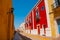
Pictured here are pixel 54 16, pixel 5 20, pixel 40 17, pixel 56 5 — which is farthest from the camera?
pixel 40 17

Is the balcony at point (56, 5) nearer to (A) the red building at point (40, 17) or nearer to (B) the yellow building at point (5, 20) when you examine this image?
(A) the red building at point (40, 17)

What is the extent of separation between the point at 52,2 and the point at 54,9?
1528 millimetres

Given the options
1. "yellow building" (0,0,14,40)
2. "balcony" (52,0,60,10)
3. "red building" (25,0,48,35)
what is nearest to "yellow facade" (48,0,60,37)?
"balcony" (52,0,60,10)

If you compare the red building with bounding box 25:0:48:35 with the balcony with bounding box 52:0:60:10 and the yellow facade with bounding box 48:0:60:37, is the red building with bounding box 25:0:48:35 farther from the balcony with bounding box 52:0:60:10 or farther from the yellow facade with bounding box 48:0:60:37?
the balcony with bounding box 52:0:60:10

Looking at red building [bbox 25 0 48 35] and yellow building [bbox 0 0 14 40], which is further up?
red building [bbox 25 0 48 35]

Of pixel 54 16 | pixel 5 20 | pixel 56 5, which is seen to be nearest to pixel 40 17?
pixel 54 16

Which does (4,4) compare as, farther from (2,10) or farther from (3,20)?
(3,20)

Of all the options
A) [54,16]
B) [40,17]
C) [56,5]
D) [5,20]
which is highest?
[56,5]

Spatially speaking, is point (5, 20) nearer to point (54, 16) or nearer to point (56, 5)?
point (56, 5)

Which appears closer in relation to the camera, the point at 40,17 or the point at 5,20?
the point at 5,20

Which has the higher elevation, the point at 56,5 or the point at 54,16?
the point at 56,5

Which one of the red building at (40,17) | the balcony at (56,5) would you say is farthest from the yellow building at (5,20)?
the red building at (40,17)

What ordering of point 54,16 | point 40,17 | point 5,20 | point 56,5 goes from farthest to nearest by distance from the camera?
1. point 40,17
2. point 54,16
3. point 56,5
4. point 5,20

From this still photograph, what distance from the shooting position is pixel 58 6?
17.1m
